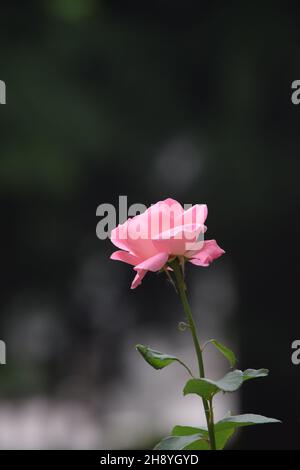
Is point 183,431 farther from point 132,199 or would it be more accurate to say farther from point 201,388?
point 132,199

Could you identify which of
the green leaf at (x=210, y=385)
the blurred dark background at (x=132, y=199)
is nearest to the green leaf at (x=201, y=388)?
the green leaf at (x=210, y=385)

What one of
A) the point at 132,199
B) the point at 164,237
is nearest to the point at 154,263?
the point at 164,237

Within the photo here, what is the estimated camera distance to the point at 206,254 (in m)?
0.37

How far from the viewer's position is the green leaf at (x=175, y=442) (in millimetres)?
331

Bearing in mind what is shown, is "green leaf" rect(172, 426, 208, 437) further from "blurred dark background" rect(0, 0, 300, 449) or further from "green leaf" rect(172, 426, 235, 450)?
"blurred dark background" rect(0, 0, 300, 449)

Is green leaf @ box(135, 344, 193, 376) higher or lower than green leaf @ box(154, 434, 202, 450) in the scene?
higher

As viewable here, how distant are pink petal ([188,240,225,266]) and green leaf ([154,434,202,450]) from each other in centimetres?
8

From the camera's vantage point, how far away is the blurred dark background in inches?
98.1

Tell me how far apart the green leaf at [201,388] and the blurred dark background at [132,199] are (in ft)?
6.94

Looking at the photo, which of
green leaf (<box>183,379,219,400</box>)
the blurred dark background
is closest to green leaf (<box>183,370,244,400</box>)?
green leaf (<box>183,379,219,400</box>)

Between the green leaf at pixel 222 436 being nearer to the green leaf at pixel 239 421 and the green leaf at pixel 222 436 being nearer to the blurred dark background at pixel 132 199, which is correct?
the green leaf at pixel 239 421

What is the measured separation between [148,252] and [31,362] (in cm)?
222

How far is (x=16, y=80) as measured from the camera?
2514 mm
